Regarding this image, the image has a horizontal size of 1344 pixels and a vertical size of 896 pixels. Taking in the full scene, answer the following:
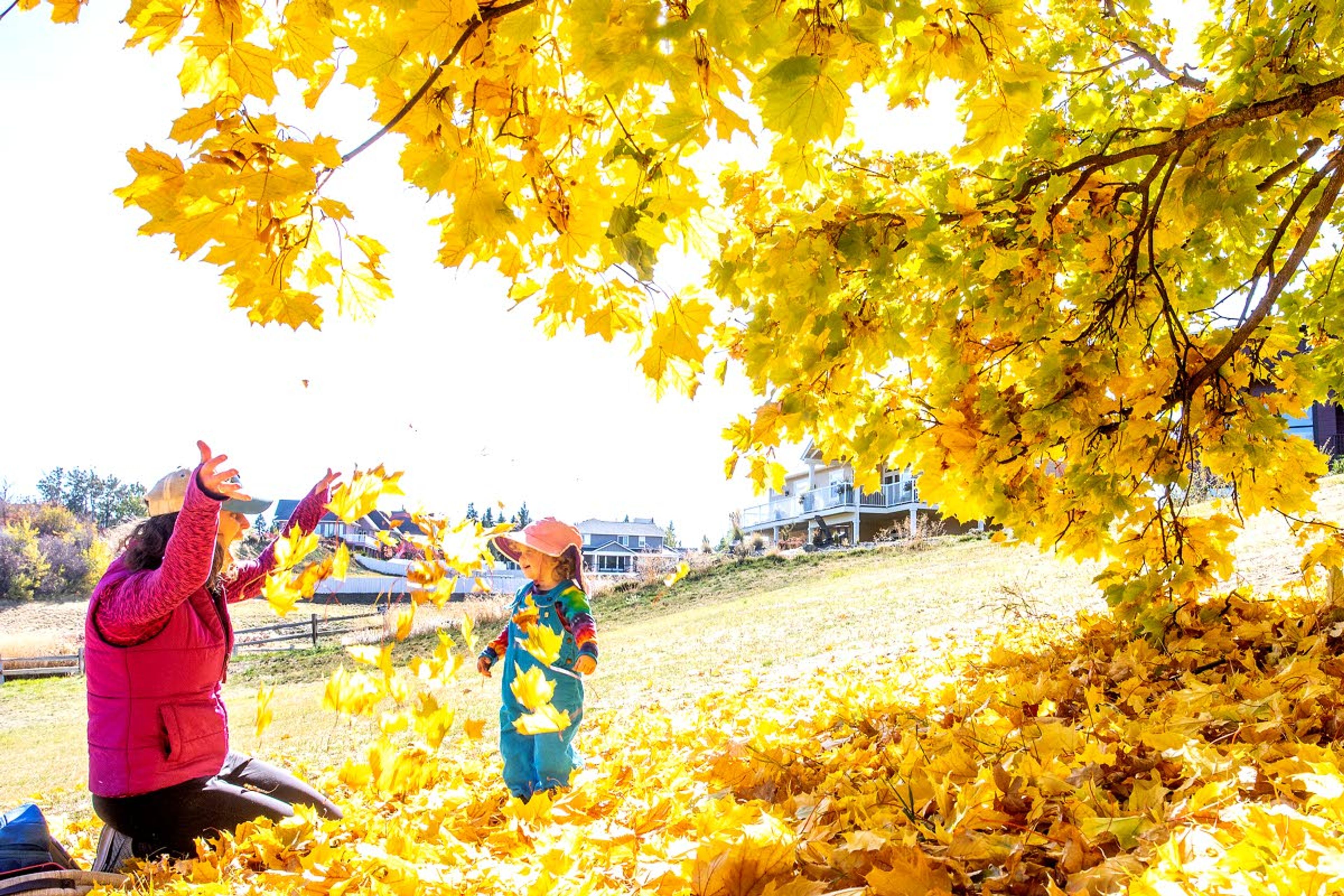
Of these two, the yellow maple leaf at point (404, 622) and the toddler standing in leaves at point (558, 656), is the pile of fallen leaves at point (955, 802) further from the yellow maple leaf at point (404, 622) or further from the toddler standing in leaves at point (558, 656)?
the yellow maple leaf at point (404, 622)

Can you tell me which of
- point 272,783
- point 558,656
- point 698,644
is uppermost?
point 558,656

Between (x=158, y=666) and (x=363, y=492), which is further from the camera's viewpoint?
(x=158, y=666)

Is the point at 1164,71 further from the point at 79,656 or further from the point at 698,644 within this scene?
the point at 79,656

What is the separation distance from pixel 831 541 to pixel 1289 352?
25.9m

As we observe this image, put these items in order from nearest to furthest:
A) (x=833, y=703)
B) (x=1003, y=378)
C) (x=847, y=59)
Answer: (x=847, y=59), (x=1003, y=378), (x=833, y=703)

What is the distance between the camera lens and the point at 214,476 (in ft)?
8.28

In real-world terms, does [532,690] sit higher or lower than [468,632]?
lower

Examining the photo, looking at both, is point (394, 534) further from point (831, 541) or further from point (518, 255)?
point (831, 541)

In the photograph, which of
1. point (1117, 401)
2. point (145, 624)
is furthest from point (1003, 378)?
point (145, 624)

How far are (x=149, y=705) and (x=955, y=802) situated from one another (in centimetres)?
Result: 267

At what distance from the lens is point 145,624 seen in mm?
2646

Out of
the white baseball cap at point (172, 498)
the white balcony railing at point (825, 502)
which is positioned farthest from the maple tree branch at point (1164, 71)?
the white balcony railing at point (825, 502)

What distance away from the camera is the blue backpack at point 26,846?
225 centimetres

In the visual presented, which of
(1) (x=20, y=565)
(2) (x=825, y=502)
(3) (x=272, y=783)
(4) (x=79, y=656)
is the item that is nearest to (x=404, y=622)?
(3) (x=272, y=783)
